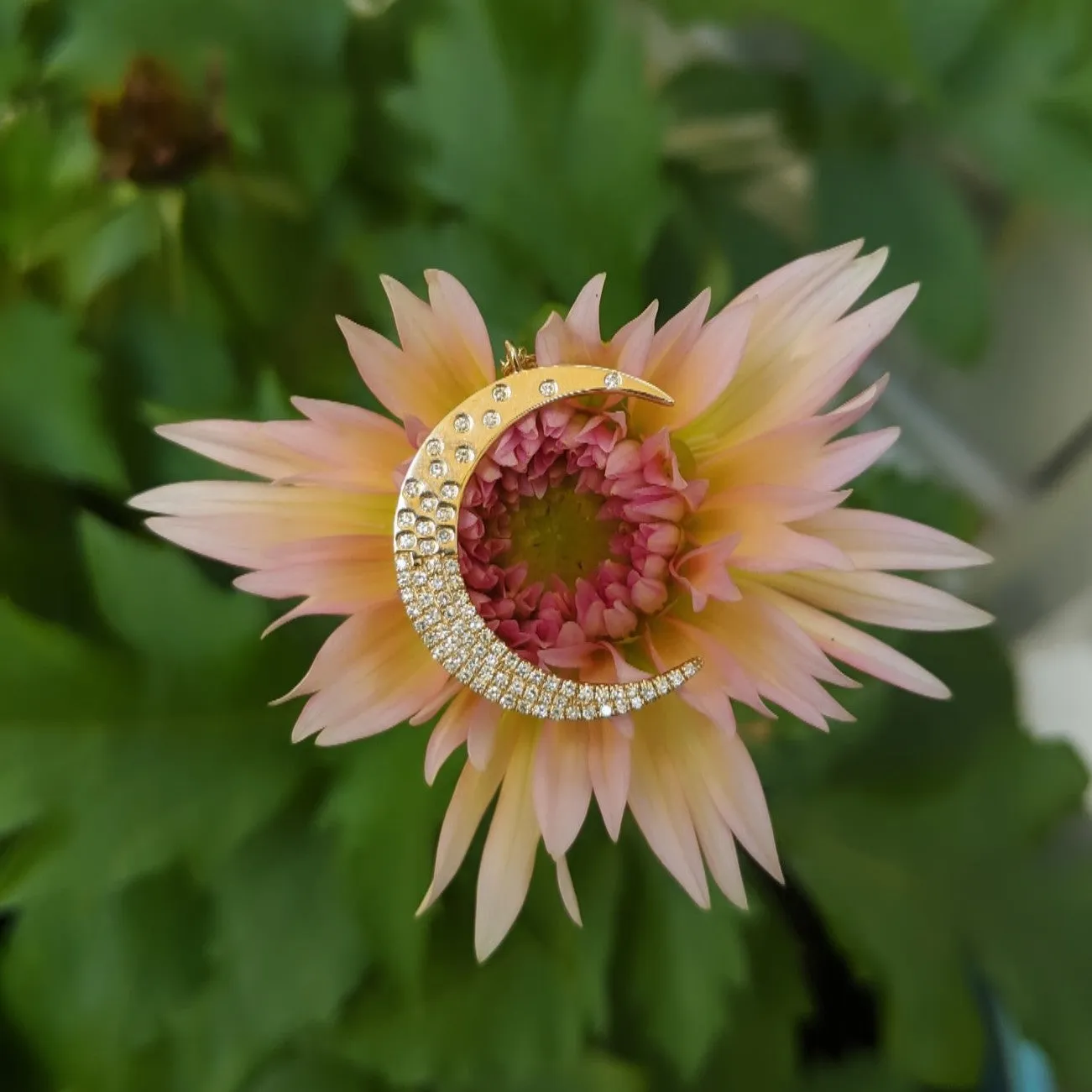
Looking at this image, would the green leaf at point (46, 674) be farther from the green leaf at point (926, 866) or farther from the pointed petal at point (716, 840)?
the green leaf at point (926, 866)

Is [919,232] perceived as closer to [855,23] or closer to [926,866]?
[855,23]

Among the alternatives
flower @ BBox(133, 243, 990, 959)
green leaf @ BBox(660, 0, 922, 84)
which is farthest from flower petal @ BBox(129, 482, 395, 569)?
green leaf @ BBox(660, 0, 922, 84)

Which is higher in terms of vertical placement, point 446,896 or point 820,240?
point 820,240

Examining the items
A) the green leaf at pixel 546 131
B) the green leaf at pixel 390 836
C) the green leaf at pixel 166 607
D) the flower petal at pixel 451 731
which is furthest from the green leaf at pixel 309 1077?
the green leaf at pixel 546 131

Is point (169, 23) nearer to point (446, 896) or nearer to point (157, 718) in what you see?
point (157, 718)

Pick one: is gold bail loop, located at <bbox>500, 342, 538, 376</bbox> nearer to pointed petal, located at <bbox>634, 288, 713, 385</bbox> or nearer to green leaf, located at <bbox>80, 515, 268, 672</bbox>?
pointed petal, located at <bbox>634, 288, 713, 385</bbox>

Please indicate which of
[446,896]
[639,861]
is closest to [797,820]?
[639,861]
